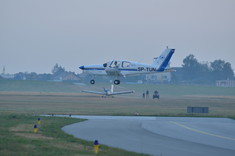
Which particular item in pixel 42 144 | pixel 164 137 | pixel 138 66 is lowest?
pixel 42 144

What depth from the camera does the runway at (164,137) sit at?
22.1m

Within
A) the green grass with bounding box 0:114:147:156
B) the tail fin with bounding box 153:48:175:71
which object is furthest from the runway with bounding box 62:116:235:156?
the tail fin with bounding box 153:48:175:71

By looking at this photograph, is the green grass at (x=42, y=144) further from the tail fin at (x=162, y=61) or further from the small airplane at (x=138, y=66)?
the tail fin at (x=162, y=61)

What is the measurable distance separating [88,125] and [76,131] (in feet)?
14.4

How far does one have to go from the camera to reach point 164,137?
2734 cm

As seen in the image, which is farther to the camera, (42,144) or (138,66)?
(138,66)

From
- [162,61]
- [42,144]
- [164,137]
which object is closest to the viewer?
[42,144]

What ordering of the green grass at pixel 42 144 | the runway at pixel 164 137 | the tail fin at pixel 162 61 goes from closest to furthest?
the green grass at pixel 42 144, the runway at pixel 164 137, the tail fin at pixel 162 61

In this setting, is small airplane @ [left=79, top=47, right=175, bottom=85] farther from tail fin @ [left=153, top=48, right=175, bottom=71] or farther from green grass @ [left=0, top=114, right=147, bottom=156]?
green grass @ [left=0, top=114, right=147, bottom=156]

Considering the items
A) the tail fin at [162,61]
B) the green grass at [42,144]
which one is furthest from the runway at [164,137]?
the tail fin at [162,61]

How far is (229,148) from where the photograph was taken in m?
23.1

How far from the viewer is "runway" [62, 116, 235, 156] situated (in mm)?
22094

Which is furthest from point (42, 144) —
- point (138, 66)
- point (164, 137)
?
point (138, 66)

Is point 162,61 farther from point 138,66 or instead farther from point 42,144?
point 42,144
